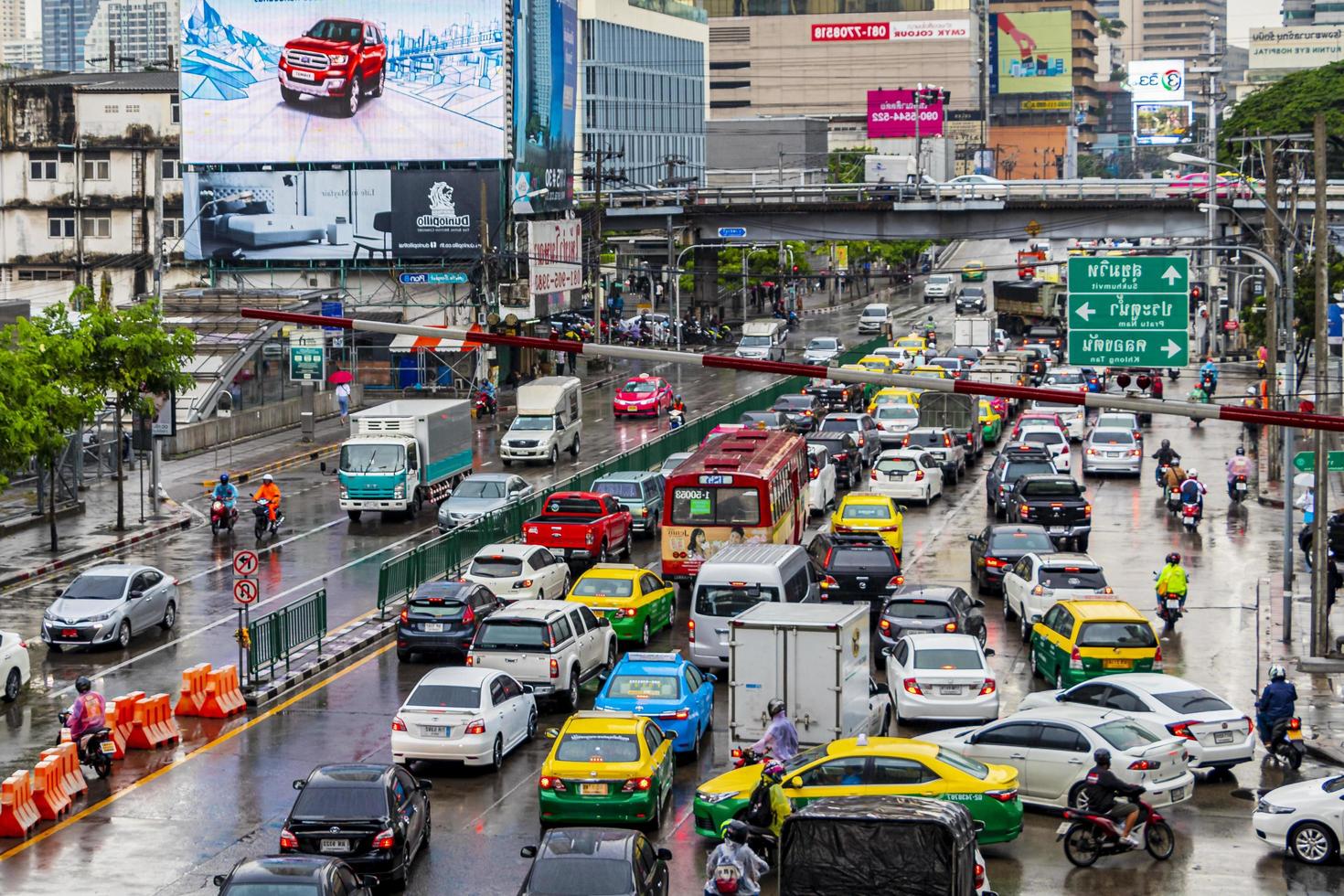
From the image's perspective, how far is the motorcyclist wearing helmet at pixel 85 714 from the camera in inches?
Result: 1045

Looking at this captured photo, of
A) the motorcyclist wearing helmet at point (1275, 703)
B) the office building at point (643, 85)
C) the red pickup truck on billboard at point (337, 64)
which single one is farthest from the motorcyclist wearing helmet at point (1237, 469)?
the office building at point (643, 85)

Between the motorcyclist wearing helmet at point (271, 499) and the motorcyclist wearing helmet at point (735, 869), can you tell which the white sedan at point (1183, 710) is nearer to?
the motorcyclist wearing helmet at point (735, 869)

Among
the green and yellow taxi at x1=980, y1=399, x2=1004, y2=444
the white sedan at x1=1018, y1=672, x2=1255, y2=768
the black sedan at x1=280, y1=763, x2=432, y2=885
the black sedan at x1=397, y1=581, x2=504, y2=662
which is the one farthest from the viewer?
the green and yellow taxi at x1=980, y1=399, x2=1004, y2=444

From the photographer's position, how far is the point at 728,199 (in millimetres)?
93000

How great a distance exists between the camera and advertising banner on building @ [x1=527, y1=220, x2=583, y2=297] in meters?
84.2

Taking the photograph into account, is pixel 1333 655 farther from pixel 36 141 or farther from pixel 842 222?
pixel 36 141

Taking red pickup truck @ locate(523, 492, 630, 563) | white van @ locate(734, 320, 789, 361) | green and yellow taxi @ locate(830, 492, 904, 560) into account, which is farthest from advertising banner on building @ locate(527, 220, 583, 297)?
green and yellow taxi @ locate(830, 492, 904, 560)

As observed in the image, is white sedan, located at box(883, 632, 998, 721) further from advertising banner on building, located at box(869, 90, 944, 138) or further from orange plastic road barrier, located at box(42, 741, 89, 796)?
advertising banner on building, located at box(869, 90, 944, 138)

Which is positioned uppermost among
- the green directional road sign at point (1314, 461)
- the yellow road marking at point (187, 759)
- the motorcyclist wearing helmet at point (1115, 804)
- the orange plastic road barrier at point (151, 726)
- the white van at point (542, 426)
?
the green directional road sign at point (1314, 461)

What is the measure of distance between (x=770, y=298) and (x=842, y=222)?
46944 mm

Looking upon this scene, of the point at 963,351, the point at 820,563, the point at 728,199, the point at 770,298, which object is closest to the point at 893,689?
the point at 820,563

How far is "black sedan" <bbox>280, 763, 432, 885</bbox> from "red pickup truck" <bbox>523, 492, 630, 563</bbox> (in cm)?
1851

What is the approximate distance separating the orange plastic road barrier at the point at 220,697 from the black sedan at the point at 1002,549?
15713mm

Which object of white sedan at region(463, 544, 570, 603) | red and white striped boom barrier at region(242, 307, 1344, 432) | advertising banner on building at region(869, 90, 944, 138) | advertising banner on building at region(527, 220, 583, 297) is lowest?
white sedan at region(463, 544, 570, 603)
